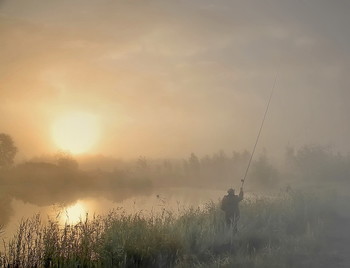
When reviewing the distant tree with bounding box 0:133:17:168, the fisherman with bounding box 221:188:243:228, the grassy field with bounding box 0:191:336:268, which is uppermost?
the distant tree with bounding box 0:133:17:168

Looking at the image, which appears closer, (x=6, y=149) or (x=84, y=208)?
(x=84, y=208)

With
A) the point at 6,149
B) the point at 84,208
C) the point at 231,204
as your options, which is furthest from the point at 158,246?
the point at 6,149

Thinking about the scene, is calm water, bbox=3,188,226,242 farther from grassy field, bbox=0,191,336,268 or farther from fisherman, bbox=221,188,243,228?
fisherman, bbox=221,188,243,228

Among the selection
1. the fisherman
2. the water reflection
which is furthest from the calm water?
the fisherman

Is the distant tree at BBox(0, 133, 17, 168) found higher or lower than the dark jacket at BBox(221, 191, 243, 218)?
higher

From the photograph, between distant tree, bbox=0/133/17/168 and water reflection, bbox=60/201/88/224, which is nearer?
water reflection, bbox=60/201/88/224

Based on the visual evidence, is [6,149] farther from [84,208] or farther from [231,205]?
[231,205]

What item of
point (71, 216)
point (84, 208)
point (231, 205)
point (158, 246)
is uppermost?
point (231, 205)

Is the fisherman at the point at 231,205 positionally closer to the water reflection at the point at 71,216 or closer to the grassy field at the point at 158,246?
the grassy field at the point at 158,246

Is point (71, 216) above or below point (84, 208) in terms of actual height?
below

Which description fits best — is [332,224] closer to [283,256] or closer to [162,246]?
[283,256]

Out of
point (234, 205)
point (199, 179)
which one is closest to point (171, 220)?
point (234, 205)

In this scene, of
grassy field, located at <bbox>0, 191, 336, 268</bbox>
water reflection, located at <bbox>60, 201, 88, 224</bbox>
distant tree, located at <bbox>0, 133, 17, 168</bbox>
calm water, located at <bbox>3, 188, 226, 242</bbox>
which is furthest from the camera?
distant tree, located at <bbox>0, 133, 17, 168</bbox>

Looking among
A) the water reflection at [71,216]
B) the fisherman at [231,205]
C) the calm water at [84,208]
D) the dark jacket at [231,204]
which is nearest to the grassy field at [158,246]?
the fisherman at [231,205]
